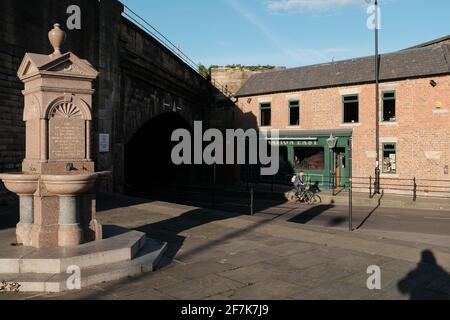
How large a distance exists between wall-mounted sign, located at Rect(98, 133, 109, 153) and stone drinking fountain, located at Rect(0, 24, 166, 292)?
981 centimetres

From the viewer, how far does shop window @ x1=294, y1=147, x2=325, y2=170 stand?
26.9m

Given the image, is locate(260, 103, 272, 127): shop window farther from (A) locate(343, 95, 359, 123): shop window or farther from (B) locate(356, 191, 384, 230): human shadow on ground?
(B) locate(356, 191, 384, 230): human shadow on ground

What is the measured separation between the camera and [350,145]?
2483 centimetres

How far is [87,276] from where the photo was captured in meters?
5.73

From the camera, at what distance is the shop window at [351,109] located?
2508 cm

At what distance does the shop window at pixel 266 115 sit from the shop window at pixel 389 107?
7.88 meters

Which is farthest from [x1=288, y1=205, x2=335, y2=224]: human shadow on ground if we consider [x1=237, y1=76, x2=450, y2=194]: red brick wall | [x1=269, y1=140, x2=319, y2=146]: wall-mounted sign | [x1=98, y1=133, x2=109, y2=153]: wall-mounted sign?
[x1=98, y1=133, x2=109, y2=153]: wall-mounted sign

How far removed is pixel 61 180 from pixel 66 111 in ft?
4.10

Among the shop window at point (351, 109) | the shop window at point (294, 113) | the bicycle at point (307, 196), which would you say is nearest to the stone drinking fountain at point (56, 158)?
the bicycle at point (307, 196)

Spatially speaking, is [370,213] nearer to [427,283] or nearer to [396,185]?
[396,185]

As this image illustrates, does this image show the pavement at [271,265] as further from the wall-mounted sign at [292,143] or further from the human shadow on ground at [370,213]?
the wall-mounted sign at [292,143]

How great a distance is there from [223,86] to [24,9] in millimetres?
19847
